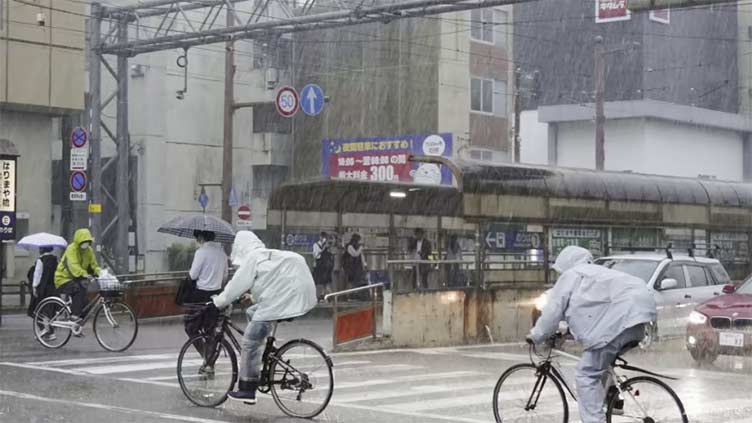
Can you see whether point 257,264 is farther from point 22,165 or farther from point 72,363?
point 22,165

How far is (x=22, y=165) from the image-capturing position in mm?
34625

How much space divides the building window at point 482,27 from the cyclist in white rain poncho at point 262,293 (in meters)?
34.6

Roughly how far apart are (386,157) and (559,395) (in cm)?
3299

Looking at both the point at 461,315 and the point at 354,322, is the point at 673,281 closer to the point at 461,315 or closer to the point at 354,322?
the point at 461,315

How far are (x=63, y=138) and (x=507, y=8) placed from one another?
17774mm

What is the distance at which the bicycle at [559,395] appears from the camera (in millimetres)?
8375

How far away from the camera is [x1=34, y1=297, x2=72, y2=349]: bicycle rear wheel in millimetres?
16688

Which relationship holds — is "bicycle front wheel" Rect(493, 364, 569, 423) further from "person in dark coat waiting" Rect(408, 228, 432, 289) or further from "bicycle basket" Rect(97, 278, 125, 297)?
"person in dark coat waiting" Rect(408, 228, 432, 289)

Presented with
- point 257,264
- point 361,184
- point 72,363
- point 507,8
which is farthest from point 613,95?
point 257,264

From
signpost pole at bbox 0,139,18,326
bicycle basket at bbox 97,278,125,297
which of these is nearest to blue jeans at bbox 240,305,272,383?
bicycle basket at bbox 97,278,125,297

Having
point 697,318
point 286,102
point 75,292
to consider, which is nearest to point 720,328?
point 697,318

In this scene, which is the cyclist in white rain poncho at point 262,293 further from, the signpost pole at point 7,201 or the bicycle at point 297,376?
the signpost pole at point 7,201

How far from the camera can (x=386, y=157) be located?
1639 inches

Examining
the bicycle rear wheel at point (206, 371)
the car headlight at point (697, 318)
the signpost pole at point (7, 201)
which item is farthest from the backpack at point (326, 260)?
the bicycle rear wheel at point (206, 371)
